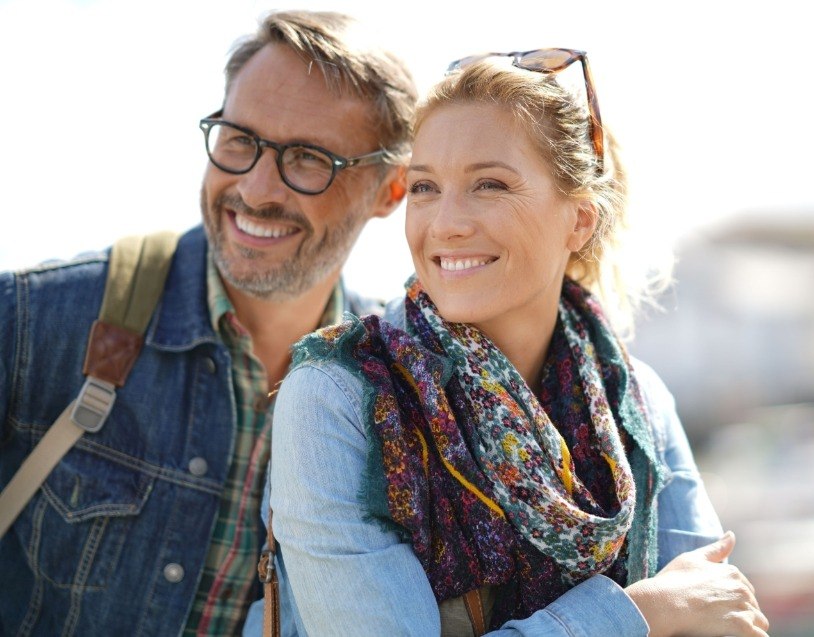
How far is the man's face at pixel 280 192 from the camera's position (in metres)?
2.86

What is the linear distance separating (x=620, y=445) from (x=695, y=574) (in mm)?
323

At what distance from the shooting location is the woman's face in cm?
196

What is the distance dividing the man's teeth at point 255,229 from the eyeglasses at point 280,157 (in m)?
0.15

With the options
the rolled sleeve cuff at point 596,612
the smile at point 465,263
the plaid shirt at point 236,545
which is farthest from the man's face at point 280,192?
the rolled sleeve cuff at point 596,612

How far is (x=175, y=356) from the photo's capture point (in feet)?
8.96

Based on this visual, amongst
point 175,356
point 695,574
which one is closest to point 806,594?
point 695,574

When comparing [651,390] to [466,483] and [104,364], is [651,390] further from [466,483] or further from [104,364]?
[104,364]

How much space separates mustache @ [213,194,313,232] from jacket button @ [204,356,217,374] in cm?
48

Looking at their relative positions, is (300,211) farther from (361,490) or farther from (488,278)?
(361,490)

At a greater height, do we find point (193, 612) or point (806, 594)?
point (193, 612)

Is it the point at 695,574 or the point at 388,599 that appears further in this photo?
the point at 695,574

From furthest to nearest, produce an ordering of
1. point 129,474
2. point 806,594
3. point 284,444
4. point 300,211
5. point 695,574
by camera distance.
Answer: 1. point 806,594
2. point 300,211
3. point 129,474
4. point 695,574
5. point 284,444

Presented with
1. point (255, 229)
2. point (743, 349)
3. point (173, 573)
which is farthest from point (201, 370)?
point (743, 349)

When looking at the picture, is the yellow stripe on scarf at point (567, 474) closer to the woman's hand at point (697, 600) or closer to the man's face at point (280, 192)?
the woman's hand at point (697, 600)
